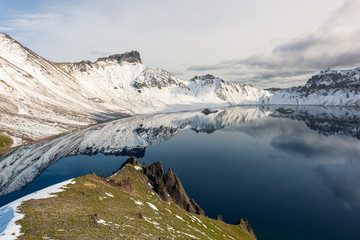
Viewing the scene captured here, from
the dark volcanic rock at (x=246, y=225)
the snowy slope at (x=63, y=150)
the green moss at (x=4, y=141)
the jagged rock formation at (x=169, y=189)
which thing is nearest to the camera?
the dark volcanic rock at (x=246, y=225)

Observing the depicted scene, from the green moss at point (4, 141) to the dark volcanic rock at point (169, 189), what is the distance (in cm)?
8203

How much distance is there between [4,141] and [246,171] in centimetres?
11640

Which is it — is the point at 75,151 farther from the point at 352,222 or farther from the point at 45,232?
the point at 352,222

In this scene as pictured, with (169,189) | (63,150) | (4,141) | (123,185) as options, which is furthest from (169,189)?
(4,141)

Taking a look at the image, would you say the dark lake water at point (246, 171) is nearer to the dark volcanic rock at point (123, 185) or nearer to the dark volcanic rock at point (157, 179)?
the dark volcanic rock at point (157, 179)

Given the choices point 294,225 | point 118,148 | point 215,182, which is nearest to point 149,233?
point 294,225

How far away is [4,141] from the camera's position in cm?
9112

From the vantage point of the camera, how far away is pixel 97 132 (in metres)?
134

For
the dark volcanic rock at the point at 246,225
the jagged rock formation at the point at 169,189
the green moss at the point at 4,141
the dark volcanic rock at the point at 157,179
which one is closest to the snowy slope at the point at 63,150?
the green moss at the point at 4,141

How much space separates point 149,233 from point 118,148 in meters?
85.1

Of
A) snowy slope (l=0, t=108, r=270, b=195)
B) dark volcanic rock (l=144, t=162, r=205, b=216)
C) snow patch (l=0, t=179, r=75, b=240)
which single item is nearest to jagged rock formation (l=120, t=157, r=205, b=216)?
dark volcanic rock (l=144, t=162, r=205, b=216)

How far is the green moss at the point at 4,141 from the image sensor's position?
86.3 metres

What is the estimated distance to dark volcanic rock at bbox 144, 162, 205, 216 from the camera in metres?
44.8

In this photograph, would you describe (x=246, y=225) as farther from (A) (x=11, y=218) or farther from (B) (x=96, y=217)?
(A) (x=11, y=218)
